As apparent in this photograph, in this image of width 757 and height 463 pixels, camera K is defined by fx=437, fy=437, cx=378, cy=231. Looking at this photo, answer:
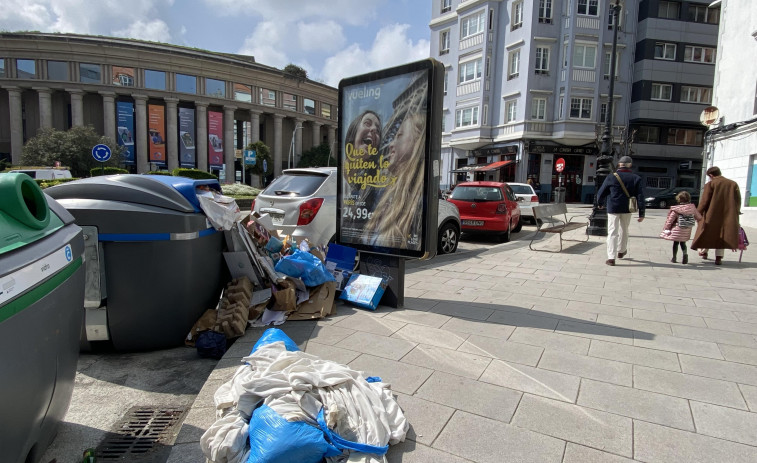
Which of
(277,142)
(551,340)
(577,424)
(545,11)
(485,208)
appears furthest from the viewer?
(277,142)

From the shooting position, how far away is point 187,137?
57250 millimetres

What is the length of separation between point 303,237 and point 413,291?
6.27 feet

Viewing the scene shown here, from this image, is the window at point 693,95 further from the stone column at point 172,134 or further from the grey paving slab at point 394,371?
the stone column at point 172,134

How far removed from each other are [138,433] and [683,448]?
3069 millimetres

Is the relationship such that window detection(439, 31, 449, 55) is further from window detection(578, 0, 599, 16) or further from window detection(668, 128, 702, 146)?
window detection(668, 128, 702, 146)

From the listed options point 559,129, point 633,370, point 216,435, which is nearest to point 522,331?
point 633,370

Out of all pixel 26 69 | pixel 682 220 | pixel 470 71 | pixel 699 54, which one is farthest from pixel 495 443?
pixel 26 69

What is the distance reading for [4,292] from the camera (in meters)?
1.53

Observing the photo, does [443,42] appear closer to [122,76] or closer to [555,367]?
[555,367]

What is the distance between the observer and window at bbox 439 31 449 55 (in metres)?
38.1

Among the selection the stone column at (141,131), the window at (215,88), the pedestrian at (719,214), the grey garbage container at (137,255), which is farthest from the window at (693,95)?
the stone column at (141,131)

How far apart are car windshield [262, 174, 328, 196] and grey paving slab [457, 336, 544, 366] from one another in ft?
12.7

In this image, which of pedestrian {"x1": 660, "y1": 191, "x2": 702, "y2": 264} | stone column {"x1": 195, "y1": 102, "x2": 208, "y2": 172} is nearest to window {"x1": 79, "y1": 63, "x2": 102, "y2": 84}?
stone column {"x1": 195, "y1": 102, "x2": 208, "y2": 172}

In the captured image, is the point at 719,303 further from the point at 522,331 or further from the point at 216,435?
the point at 216,435
